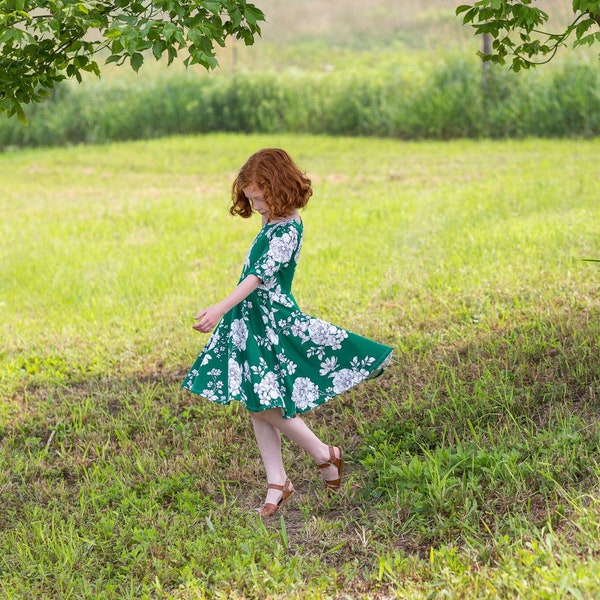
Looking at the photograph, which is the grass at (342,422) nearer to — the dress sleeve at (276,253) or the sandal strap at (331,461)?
the sandal strap at (331,461)

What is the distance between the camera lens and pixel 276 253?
3740mm

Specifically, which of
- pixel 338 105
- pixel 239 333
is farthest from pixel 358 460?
pixel 338 105

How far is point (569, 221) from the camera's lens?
26.3 feet

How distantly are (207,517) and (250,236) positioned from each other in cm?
554

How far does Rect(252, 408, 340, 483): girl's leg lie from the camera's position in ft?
12.5

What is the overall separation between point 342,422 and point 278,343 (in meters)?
1.09

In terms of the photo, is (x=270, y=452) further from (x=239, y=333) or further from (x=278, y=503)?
(x=239, y=333)

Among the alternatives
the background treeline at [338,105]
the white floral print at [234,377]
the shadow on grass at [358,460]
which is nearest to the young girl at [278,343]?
the white floral print at [234,377]

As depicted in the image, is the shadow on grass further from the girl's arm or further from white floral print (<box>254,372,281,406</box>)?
the girl's arm

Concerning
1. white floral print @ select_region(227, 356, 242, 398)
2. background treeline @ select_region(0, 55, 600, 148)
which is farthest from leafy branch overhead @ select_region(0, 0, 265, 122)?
background treeline @ select_region(0, 55, 600, 148)

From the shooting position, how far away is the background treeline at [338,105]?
15.5m

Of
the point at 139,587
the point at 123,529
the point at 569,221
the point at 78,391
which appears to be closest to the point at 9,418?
the point at 78,391

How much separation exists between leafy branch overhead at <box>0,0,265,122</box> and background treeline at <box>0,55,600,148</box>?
477 inches

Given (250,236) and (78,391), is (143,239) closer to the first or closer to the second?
(250,236)
